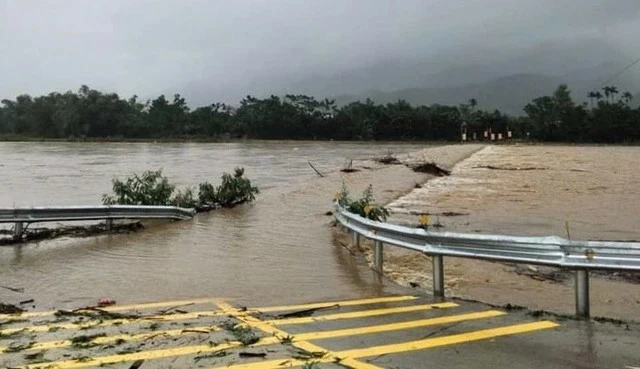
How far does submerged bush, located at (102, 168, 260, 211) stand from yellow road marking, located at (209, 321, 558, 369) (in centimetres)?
1227

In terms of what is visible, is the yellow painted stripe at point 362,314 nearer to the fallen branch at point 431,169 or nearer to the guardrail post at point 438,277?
the guardrail post at point 438,277

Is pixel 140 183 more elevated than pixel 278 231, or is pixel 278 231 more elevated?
pixel 140 183

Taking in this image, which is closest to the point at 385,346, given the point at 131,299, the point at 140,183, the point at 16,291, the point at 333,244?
the point at 131,299

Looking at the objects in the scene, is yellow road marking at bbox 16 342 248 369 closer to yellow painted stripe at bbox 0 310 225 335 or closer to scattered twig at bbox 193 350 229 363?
scattered twig at bbox 193 350 229 363

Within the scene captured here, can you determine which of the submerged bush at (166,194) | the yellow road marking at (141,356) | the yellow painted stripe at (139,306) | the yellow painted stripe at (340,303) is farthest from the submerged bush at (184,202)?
the yellow road marking at (141,356)

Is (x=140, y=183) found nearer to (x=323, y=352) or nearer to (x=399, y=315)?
(x=399, y=315)

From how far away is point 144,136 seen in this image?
452 feet

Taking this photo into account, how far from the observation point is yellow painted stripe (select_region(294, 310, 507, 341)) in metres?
5.98

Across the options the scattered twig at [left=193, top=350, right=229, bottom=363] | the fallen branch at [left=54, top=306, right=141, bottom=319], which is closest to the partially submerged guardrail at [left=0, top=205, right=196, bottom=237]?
the fallen branch at [left=54, top=306, right=141, bottom=319]

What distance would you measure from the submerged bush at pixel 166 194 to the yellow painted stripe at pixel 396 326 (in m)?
11.6

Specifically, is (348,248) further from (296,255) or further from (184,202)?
(184,202)

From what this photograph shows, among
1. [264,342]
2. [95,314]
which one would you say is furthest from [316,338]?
[95,314]

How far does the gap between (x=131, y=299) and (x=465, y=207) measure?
47.7 feet

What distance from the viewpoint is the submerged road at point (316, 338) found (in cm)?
515
